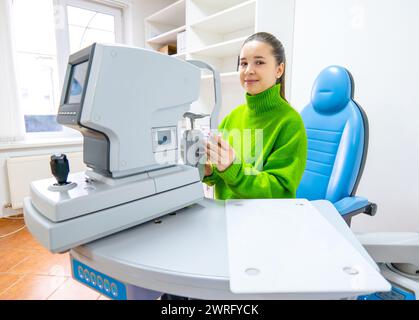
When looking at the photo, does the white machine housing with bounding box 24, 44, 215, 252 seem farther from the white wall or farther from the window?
the window

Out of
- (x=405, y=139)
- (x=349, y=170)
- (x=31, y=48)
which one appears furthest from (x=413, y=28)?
(x=31, y=48)

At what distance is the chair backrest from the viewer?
43.0 inches

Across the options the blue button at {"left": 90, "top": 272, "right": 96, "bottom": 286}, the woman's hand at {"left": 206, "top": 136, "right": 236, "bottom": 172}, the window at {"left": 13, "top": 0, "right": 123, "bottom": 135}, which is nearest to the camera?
the blue button at {"left": 90, "top": 272, "right": 96, "bottom": 286}

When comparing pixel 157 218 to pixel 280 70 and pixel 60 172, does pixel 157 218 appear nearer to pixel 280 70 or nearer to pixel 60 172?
pixel 60 172

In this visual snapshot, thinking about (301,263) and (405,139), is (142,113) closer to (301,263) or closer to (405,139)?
(301,263)


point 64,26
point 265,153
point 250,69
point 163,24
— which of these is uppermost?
point 163,24

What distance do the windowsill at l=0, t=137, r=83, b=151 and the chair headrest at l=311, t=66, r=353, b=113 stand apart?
2320 millimetres

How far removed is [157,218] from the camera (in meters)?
0.62

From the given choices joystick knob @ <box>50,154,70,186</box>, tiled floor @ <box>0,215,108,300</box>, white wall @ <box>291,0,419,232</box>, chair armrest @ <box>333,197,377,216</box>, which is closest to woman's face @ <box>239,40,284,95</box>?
chair armrest @ <box>333,197,377,216</box>

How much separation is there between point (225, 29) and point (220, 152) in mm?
2079

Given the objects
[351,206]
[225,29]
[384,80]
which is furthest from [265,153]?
[225,29]

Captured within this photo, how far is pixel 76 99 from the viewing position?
542 mm

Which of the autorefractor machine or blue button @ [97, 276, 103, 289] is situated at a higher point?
the autorefractor machine

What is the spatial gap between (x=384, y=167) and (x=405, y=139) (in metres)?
0.18
